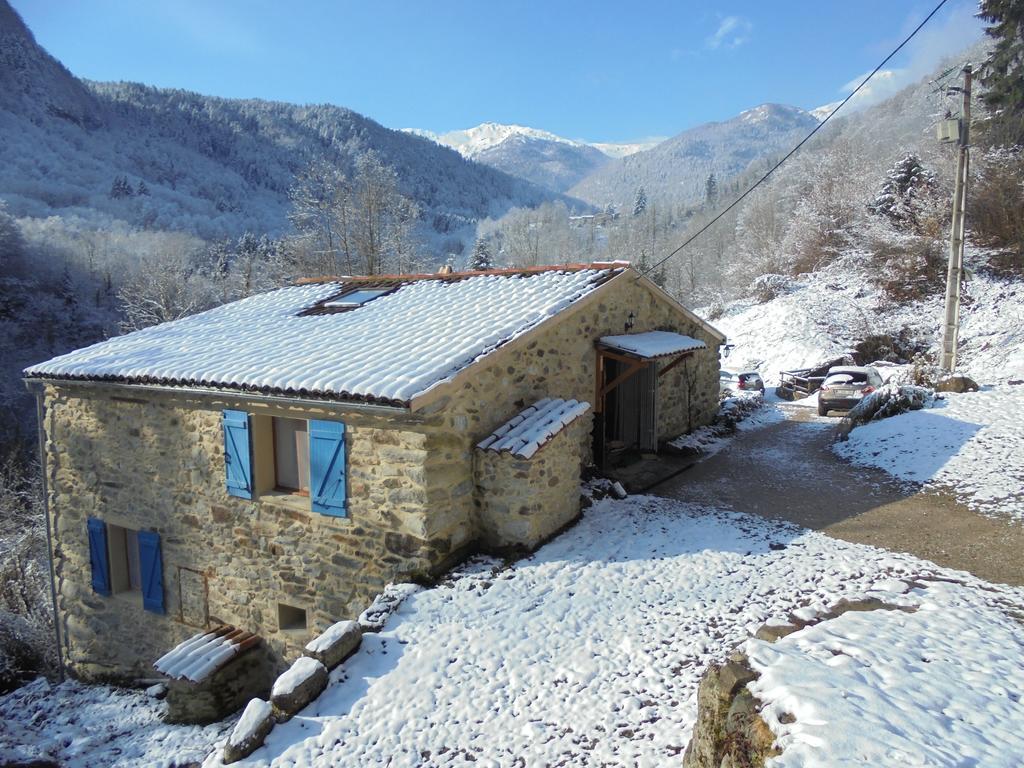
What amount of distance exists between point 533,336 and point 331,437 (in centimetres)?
281

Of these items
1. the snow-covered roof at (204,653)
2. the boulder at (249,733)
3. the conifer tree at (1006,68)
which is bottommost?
the snow-covered roof at (204,653)

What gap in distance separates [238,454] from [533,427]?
12.7 feet

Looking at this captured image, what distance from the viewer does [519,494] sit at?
6707 millimetres

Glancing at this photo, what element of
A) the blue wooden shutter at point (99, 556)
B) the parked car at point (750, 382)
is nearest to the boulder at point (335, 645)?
the blue wooden shutter at point (99, 556)

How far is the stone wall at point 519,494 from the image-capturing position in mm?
6703

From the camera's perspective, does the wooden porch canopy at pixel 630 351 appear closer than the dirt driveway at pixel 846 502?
No

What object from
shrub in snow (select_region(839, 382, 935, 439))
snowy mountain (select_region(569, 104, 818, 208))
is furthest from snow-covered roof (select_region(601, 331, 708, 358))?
snowy mountain (select_region(569, 104, 818, 208))

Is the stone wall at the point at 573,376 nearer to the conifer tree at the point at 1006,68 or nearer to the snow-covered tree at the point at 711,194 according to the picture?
the conifer tree at the point at 1006,68

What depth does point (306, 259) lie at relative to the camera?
89.2 ft

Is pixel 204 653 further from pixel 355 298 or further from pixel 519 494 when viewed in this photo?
pixel 355 298

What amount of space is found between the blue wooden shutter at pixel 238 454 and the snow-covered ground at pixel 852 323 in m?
17.8

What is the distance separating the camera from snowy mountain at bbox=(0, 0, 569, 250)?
192ft

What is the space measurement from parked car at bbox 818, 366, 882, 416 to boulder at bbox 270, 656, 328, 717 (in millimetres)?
14608

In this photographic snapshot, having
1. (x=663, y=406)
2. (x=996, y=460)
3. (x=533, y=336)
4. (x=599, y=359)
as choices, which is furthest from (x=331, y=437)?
(x=996, y=460)
